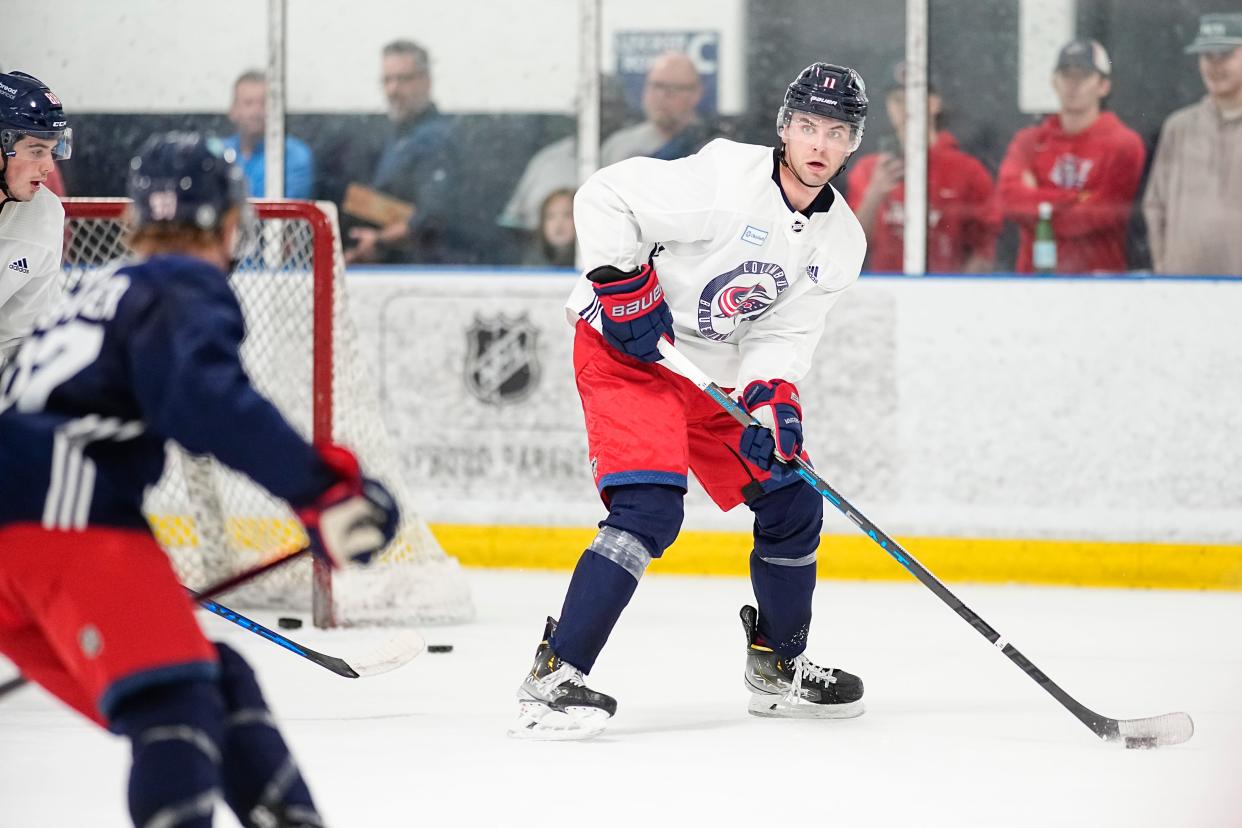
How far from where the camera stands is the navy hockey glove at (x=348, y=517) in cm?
151

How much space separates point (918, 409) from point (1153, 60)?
1.19 metres

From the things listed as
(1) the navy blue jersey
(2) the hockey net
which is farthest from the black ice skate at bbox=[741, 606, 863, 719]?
(1) the navy blue jersey

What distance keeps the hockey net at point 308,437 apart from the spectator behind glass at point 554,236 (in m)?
0.81

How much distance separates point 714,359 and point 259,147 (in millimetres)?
2707

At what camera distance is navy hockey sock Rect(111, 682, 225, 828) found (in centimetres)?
148

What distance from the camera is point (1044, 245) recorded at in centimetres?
497

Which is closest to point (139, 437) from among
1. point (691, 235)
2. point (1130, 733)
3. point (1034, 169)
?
point (691, 235)

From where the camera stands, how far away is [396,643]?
276cm

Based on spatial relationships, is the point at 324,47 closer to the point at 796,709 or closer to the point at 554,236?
the point at 554,236

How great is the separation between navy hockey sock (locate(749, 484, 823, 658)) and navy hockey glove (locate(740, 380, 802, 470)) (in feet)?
0.40

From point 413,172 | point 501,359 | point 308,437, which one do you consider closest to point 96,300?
point 308,437

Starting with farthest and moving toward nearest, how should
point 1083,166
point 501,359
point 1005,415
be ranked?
1. point 501,359
2. point 1083,166
3. point 1005,415

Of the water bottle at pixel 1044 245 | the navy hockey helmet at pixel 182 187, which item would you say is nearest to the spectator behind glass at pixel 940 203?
the water bottle at pixel 1044 245

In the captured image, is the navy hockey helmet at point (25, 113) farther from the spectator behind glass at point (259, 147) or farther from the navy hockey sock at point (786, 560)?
the spectator behind glass at point (259, 147)
